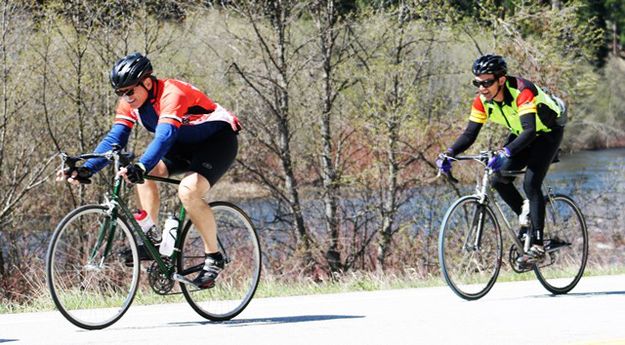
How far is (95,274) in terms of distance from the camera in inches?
259

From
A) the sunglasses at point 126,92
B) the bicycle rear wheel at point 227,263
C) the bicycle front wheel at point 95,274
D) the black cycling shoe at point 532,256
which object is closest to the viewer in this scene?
the bicycle front wheel at point 95,274

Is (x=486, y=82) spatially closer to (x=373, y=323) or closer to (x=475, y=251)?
(x=475, y=251)

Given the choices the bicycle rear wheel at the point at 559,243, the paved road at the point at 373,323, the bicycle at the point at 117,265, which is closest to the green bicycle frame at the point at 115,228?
the bicycle at the point at 117,265

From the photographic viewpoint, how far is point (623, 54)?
6681 cm

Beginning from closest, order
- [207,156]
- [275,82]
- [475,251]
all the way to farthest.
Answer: [207,156] < [475,251] < [275,82]

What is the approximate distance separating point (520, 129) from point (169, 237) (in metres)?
3.21

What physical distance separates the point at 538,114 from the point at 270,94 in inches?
580

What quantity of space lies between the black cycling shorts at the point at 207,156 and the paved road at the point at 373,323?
3.33 ft

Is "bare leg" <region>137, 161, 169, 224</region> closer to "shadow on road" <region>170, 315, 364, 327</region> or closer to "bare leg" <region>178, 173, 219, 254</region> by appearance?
"bare leg" <region>178, 173, 219, 254</region>

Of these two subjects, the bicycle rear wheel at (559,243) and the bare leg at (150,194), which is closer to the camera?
the bare leg at (150,194)

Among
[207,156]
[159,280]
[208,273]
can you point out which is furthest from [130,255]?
[207,156]

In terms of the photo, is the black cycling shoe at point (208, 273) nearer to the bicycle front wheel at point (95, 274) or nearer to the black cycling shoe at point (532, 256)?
the bicycle front wheel at point (95, 274)

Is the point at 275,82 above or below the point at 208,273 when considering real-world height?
below

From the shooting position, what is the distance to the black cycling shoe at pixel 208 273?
6.70 meters
